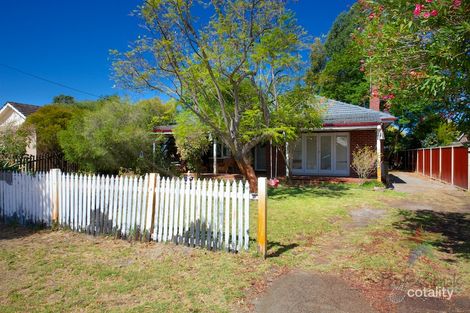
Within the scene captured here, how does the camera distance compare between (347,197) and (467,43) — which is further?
(347,197)

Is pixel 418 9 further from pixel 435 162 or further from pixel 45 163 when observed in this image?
pixel 45 163

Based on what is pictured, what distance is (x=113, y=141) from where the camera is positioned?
573 inches

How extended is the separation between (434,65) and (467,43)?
436 mm

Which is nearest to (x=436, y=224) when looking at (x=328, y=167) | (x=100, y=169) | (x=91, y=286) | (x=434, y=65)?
(x=434, y=65)

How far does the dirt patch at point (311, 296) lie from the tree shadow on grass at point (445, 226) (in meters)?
2.50

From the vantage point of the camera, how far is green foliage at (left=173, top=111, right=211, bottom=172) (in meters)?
13.6

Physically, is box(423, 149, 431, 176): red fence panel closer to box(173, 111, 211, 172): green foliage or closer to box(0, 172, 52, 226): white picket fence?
box(173, 111, 211, 172): green foliage

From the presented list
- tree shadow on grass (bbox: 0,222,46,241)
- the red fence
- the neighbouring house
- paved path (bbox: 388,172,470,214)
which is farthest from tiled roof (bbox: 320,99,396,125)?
tree shadow on grass (bbox: 0,222,46,241)

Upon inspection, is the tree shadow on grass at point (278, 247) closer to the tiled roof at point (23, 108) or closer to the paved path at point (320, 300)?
the paved path at point (320, 300)

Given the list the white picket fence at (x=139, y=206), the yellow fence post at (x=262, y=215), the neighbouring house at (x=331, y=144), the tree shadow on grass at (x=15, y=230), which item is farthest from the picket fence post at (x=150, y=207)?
the neighbouring house at (x=331, y=144)

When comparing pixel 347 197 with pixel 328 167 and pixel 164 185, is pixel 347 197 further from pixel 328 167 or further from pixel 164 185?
pixel 164 185

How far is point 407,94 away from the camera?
17.8 ft

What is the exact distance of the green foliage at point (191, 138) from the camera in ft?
44.8

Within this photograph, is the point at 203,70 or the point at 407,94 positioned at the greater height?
the point at 203,70
